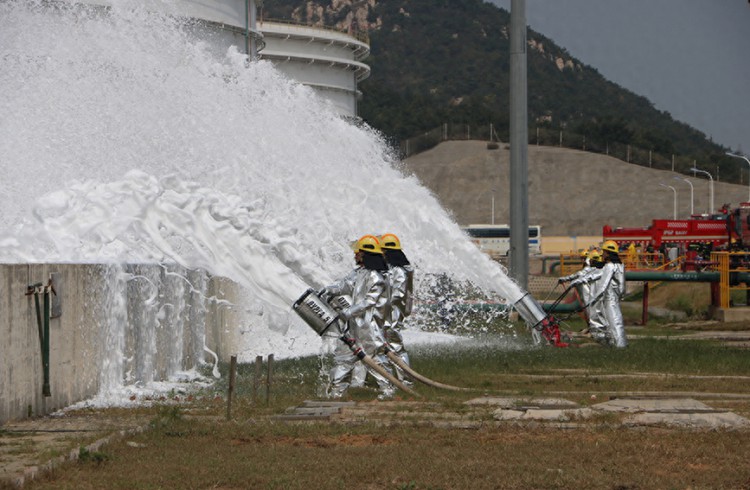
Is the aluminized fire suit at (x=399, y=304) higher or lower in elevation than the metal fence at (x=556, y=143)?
lower

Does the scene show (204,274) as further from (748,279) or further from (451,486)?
(748,279)

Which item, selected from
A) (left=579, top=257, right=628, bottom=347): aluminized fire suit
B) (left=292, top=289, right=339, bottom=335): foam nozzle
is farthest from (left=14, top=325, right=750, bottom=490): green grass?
(left=579, top=257, right=628, bottom=347): aluminized fire suit

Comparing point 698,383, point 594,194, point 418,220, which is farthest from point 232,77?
point 594,194

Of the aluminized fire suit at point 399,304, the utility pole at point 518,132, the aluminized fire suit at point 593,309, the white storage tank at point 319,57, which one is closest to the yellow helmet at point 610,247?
the aluminized fire suit at point 593,309

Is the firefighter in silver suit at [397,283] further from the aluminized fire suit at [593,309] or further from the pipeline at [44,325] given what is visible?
the aluminized fire suit at [593,309]

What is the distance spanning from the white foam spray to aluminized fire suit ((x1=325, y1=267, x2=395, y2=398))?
2.49m

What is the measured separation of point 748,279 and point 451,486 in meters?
28.6

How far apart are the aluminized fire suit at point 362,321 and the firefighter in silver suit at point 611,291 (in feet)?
32.5

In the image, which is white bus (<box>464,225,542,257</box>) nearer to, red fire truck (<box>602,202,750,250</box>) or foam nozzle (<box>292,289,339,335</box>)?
red fire truck (<box>602,202,750,250</box>)

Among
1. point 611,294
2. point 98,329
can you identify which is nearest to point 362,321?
point 98,329

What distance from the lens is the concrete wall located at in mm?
12734

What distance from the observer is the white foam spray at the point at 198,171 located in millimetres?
18891

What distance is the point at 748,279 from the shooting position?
36.3m

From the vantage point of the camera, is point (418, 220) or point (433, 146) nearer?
point (418, 220)
